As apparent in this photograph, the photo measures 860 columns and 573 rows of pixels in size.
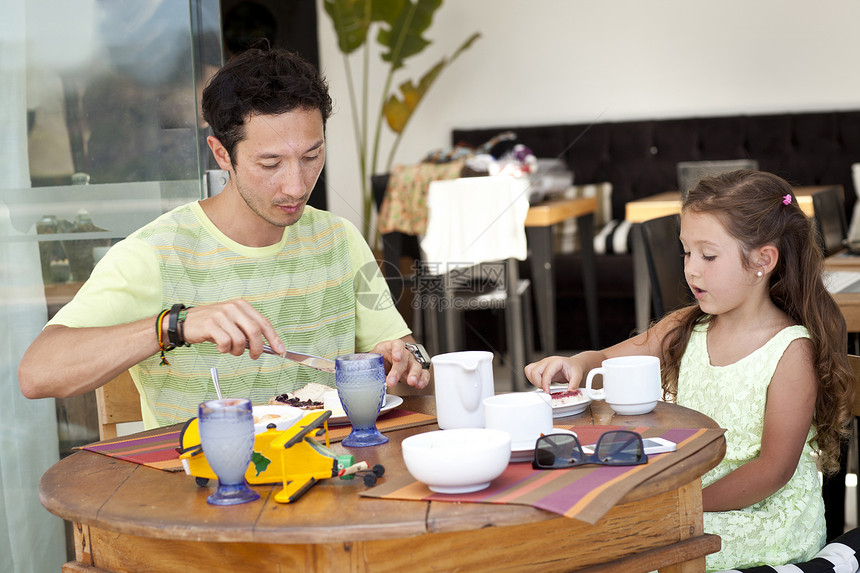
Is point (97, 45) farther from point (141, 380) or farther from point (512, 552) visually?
point (512, 552)

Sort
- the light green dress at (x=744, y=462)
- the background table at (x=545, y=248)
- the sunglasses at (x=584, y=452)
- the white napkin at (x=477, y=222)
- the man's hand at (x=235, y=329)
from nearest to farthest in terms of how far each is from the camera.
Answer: the sunglasses at (x=584, y=452), the man's hand at (x=235, y=329), the light green dress at (x=744, y=462), the white napkin at (x=477, y=222), the background table at (x=545, y=248)

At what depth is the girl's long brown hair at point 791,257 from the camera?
4.48ft

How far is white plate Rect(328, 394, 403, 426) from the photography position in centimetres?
119

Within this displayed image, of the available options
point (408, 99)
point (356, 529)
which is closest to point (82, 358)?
point (356, 529)

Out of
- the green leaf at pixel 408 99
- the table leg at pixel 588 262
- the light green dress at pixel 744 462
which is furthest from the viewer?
the green leaf at pixel 408 99

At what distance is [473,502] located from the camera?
838 millimetres

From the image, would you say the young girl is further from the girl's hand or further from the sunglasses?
the sunglasses

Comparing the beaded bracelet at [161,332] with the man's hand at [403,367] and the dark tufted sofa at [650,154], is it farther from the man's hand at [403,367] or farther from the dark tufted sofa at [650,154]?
the dark tufted sofa at [650,154]

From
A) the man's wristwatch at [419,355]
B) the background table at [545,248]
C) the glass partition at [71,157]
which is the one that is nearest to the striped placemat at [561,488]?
the man's wristwatch at [419,355]

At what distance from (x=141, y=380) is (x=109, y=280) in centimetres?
17

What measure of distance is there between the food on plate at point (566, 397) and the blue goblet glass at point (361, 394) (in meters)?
0.23

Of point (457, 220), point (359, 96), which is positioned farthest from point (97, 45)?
point (359, 96)

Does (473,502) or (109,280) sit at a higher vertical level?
(109,280)

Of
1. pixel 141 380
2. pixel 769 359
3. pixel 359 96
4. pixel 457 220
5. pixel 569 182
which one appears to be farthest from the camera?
pixel 359 96
